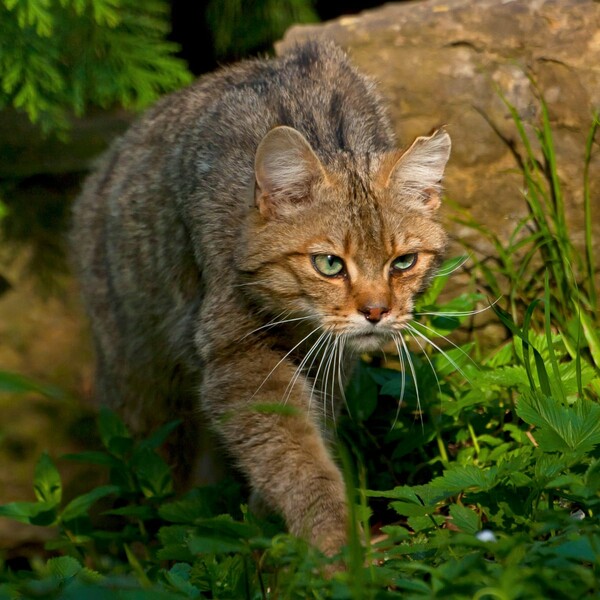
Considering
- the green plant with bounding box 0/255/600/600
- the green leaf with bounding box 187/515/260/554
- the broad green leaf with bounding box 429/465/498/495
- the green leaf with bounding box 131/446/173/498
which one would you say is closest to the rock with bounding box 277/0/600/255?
the green plant with bounding box 0/255/600/600

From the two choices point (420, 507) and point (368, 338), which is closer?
point (420, 507)

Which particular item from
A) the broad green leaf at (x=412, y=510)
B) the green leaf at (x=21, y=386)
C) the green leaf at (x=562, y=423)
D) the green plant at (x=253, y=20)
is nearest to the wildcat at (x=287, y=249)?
the broad green leaf at (x=412, y=510)

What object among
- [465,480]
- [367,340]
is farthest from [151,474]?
[465,480]

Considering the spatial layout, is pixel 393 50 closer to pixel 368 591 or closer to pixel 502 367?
pixel 502 367

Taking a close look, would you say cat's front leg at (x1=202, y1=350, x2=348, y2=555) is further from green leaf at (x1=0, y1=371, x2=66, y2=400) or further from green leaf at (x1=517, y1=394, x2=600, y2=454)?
green leaf at (x1=0, y1=371, x2=66, y2=400)

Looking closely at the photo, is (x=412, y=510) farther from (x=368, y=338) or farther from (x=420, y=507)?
(x=368, y=338)

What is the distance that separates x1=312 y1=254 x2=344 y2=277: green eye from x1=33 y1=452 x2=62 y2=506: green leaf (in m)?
1.20

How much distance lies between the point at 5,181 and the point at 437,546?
13.5ft

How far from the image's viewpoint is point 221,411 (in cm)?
335

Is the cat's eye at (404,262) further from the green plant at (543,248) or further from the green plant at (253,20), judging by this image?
the green plant at (253,20)

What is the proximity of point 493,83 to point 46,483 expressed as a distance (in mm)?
2597

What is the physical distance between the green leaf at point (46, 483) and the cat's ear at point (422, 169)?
5.02 ft

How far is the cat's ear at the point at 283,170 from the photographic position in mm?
3082

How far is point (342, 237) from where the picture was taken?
3201mm
